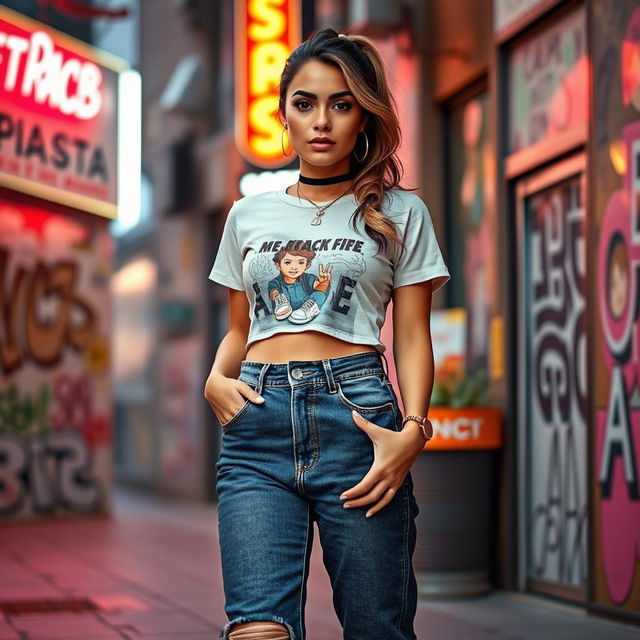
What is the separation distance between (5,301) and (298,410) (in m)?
11.0

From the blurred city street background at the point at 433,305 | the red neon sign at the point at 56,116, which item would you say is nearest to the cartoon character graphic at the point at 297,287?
the blurred city street background at the point at 433,305

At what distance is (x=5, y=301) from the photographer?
1359cm

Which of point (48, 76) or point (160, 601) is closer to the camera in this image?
point (160, 601)

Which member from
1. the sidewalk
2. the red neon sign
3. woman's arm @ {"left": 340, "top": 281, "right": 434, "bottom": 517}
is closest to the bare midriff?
woman's arm @ {"left": 340, "top": 281, "right": 434, "bottom": 517}

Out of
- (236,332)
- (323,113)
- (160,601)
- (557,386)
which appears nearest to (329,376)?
(236,332)

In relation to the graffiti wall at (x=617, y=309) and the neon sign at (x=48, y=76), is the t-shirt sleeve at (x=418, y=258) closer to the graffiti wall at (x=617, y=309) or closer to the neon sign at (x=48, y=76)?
the graffiti wall at (x=617, y=309)

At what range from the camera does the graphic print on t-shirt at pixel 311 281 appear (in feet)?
10.4

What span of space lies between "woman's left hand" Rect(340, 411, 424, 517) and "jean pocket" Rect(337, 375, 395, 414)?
0.04 m

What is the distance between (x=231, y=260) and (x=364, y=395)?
58cm

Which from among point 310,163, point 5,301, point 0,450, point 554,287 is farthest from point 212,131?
point 310,163

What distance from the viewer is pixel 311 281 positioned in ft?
10.4

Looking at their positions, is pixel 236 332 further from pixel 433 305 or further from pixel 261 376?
pixel 433 305

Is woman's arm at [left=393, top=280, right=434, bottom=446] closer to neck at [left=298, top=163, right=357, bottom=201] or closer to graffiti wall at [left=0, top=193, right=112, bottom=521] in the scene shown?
neck at [left=298, top=163, right=357, bottom=201]

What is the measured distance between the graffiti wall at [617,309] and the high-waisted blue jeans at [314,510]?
331 centimetres
